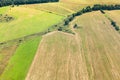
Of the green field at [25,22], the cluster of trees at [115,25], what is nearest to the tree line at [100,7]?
the green field at [25,22]

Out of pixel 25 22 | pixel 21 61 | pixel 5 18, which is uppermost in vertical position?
pixel 5 18

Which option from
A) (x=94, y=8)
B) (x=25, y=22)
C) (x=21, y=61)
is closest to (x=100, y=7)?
(x=94, y=8)

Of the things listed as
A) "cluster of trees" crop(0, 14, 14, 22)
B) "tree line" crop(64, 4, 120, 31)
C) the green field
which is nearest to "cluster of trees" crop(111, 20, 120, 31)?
"tree line" crop(64, 4, 120, 31)

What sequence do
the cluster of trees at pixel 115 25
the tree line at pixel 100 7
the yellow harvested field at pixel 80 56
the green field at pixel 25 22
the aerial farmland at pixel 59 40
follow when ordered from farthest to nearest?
the tree line at pixel 100 7 < the cluster of trees at pixel 115 25 < the green field at pixel 25 22 < the aerial farmland at pixel 59 40 < the yellow harvested field at pixel 80 56

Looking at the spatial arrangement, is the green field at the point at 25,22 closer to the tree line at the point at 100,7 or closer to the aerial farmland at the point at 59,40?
the aerial farmland at the point at 59,40

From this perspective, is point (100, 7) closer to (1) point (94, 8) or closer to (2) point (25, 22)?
(1) point (94, 8)

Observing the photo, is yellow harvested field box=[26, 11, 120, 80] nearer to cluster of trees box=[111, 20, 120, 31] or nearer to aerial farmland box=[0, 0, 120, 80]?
aerial farmland box=[0, 0, 120, 80]
